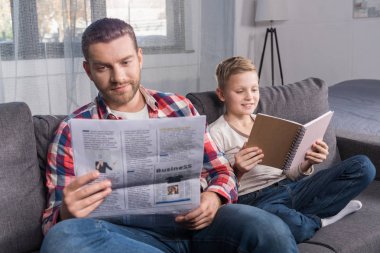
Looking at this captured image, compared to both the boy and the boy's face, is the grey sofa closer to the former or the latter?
the boy

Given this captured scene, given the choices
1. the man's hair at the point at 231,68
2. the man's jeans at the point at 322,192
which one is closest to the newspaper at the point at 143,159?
the man's jeans at the point at 322,192

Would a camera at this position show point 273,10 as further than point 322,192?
Yes

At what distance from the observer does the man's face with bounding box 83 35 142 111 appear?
1343 mm

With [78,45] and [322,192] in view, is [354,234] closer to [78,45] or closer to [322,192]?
[322,192]

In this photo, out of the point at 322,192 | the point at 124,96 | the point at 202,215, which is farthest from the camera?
the point at 322,192

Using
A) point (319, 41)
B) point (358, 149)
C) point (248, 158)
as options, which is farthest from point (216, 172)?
point (319, 41)

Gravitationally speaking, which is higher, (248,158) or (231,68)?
(231,68)

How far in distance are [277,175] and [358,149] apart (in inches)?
21.9

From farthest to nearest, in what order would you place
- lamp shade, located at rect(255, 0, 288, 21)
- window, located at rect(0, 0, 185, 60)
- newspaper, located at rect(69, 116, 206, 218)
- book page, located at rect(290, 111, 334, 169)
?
1. lamp shade, located at rect(255, 0, 288, 21)
2. window, located at rect(0, 0, 185, 60)
3. book page, located at rect(290, 111, 334, 169)
4. newspaper, located at rect(69, 116, 206, 218)

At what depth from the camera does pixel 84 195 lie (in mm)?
1105

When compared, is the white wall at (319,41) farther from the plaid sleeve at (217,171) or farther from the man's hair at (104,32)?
the man's hair at (104,32)

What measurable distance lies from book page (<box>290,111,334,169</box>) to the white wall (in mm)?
2121

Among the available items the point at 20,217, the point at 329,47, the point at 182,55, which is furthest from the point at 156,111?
the point at 329,47

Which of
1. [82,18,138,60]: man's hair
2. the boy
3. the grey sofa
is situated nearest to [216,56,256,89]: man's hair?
the boy
